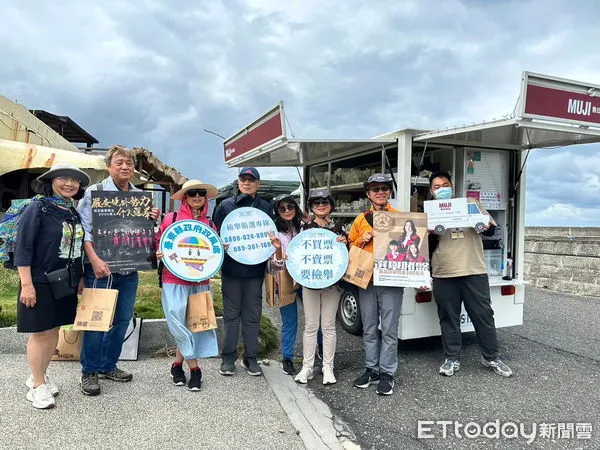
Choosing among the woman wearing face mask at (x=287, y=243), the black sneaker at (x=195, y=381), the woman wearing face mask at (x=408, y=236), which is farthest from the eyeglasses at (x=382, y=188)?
the black sneaker at (x=195, y=381)

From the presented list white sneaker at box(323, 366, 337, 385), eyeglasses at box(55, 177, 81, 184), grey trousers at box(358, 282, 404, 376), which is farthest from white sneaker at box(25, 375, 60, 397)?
grey trousers at box(358, 282, 404, 376)

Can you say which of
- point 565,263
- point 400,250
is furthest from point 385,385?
point 565,263

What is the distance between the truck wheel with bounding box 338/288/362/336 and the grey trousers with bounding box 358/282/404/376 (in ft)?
4.82

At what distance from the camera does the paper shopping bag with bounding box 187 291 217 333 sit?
11.6 feet

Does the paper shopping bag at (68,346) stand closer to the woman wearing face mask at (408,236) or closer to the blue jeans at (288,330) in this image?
the blue jeans at (288,330)

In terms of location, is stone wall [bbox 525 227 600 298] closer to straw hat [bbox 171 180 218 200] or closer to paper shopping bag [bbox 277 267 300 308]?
paper shopping bag [bbox 277 267 300 308]

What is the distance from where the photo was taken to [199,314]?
3543mm

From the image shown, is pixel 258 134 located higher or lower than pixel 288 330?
higher

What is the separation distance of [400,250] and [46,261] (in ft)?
8.98

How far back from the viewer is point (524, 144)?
4.98 m

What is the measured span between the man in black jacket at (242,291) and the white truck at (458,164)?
0.73 m

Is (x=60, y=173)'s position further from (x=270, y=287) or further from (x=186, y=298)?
(x=270, y=287)

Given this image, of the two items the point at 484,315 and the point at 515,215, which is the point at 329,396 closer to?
the point at 484,315

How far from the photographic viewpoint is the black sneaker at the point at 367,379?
3.86m
